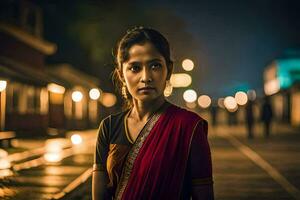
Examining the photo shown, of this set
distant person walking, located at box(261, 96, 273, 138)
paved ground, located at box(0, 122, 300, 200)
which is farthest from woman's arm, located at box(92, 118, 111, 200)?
distant person walking, located at box(261, 96, 273, 138)

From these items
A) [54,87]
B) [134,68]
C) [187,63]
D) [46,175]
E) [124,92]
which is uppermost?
[187,63]

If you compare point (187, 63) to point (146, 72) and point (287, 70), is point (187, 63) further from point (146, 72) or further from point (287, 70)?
point (287, 70)

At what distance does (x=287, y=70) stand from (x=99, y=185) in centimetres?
15550

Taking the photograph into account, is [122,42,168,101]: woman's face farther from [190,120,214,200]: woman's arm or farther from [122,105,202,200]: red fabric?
[190,120,214,200]: woman's arm

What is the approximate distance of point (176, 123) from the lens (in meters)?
2.77

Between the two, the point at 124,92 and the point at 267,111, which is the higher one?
the point at 124,92

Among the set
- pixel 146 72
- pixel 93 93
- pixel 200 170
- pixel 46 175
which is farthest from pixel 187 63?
pixel 200 170

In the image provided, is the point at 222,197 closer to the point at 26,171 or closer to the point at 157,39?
the point at 26,171

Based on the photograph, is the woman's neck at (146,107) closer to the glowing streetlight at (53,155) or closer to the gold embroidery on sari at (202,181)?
the gold embroidery on sari at (202,181)

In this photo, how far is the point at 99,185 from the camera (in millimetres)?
2963

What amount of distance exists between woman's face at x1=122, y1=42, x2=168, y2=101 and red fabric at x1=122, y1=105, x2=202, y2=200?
18cm

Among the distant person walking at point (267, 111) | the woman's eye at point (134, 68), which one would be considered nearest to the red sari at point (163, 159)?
the woman's eye at point (134, 68)

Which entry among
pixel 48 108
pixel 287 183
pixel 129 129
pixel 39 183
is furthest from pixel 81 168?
pixel 48 108

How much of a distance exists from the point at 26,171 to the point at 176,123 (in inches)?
518
